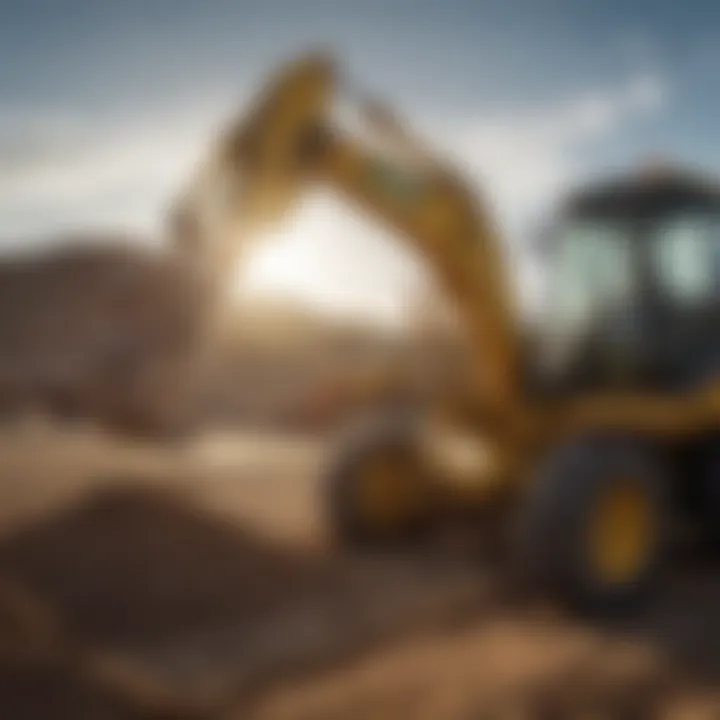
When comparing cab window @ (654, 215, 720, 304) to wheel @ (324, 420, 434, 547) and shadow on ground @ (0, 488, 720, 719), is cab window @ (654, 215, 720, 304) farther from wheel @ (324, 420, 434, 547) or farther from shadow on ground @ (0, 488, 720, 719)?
wheel @ (324, 420, 434, 547)

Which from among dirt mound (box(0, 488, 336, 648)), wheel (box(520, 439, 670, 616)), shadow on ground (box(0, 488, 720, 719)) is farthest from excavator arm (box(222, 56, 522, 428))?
dirt mound (box(0, 488, 336, 648))

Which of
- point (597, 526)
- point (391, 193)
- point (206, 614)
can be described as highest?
point (391, 193)

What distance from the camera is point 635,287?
459cm

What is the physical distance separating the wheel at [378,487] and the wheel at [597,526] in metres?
1.09

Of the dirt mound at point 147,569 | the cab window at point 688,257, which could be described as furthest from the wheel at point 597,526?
the dirt mound at point 147,569

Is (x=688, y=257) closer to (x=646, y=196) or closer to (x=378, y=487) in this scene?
(x=646, y=196)

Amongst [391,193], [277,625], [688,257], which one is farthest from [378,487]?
[688,257]

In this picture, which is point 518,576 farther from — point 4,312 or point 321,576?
point 4,312

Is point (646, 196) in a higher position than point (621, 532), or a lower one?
higher

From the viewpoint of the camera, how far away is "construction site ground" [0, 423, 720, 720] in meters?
3.15

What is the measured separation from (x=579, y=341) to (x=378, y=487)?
1.31m

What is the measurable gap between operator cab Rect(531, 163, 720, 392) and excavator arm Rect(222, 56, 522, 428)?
0.82 ft

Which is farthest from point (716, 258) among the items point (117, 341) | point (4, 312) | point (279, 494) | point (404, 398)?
point (4, 312)

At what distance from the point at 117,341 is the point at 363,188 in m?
7.98
